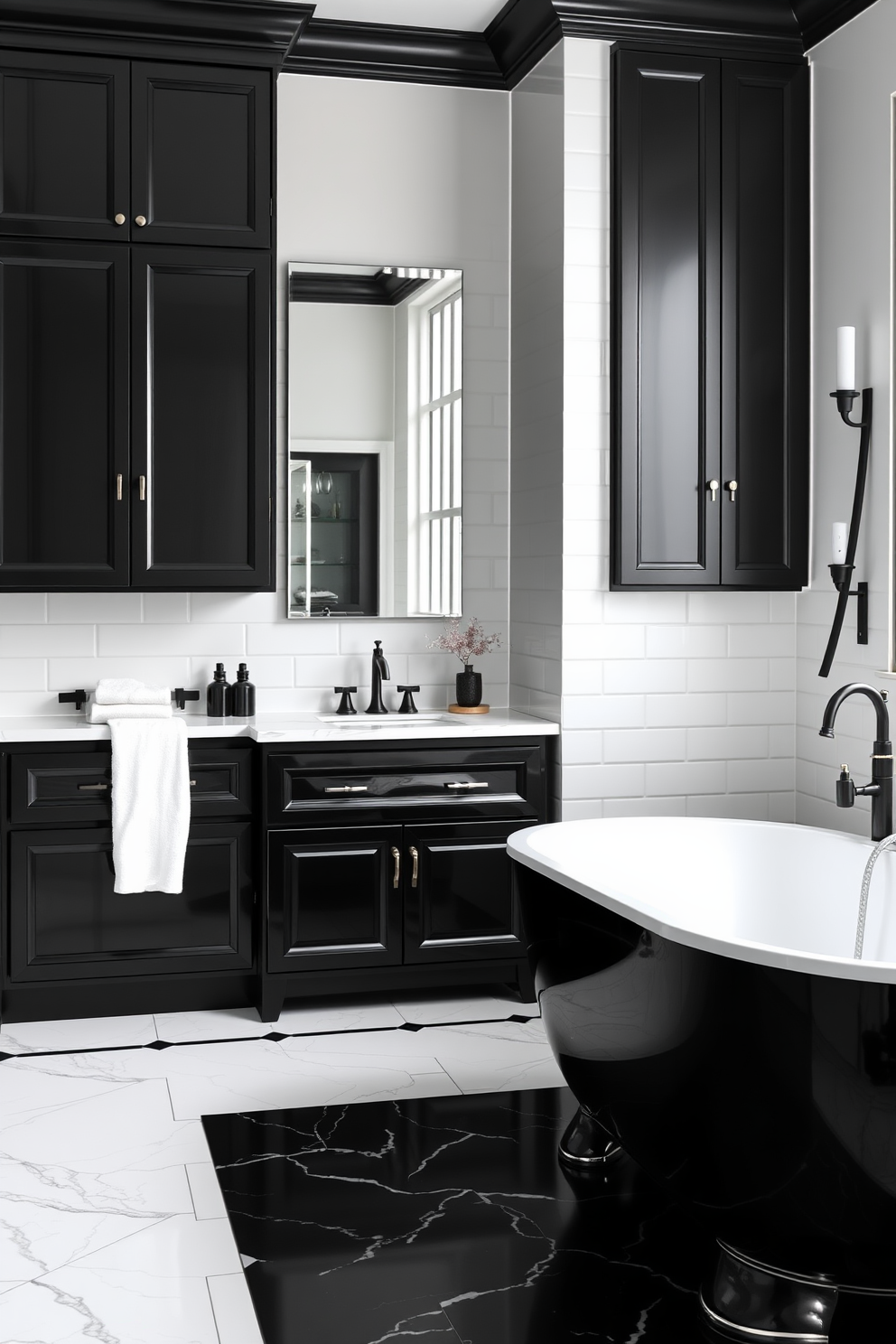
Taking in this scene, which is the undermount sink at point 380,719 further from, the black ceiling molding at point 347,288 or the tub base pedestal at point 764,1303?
the tub base pedestal at point 764,1303

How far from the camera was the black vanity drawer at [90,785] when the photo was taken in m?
3.92

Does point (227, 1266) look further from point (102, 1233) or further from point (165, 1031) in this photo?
point (165, 1031)

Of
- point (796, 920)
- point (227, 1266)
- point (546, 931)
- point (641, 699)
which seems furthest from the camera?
point (641, 699)

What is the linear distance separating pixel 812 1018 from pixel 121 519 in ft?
8.71

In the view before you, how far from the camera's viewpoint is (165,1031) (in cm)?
396

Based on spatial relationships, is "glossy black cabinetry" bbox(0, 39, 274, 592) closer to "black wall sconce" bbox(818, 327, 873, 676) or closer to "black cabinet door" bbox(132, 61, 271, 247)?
"black cabinet door" bbox(132, 61, 271, 247)

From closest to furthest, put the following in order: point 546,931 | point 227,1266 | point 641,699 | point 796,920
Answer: point 227,1266
point 546,931
point 796,920
point 641,699

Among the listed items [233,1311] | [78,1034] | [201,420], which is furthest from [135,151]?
[233,1311]

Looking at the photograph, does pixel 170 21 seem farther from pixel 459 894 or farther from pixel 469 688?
pixel 459 894

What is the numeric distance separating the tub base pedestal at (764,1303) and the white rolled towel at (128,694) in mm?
2419

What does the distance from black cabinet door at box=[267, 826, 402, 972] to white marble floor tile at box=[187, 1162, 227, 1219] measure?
103cm

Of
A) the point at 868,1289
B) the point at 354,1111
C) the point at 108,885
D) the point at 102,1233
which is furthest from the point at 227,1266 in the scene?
the point at 108,885

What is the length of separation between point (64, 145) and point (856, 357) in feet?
7.96

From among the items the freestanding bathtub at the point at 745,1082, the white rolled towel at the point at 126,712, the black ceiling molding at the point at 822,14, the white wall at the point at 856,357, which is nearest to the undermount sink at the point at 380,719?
the white rolled towel at the point at 126,712
